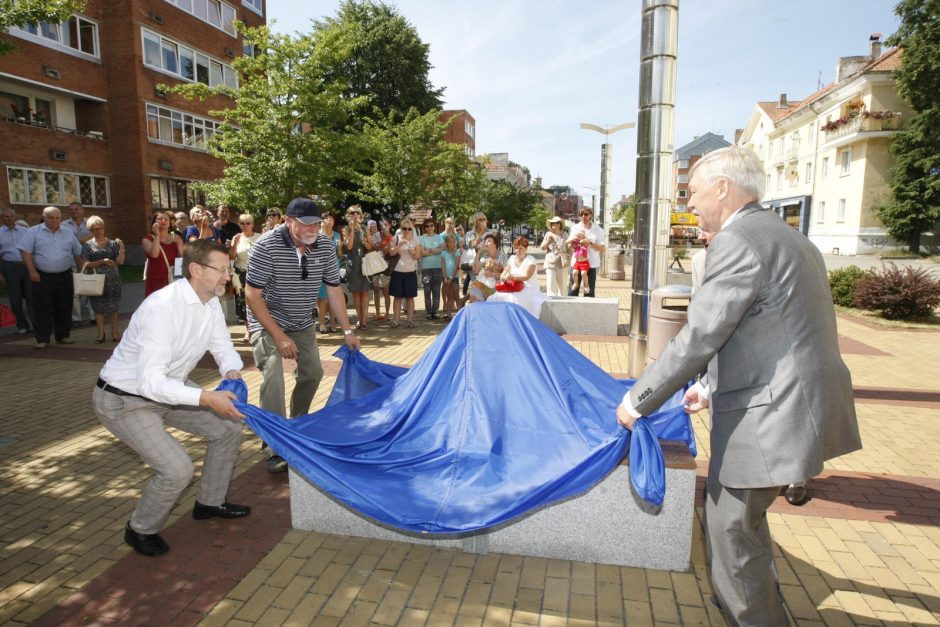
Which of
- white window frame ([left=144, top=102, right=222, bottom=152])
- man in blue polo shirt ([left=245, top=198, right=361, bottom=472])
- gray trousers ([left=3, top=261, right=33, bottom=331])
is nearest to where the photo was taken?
man in blue polo shirt ([left=245, top=198, right=361, bottom=472])

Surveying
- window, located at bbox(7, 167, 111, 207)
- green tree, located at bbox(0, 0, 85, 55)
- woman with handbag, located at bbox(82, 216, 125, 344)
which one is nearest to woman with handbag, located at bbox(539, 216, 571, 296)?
woman with handbag, located at bbox(82, 216, 125, 344)

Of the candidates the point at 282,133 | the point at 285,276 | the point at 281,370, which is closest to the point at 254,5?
the point at 282,133

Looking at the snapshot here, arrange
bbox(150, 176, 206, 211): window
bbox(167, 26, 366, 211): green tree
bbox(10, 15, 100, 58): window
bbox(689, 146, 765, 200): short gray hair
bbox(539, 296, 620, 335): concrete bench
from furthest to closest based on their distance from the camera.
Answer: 1. bbox(150, 176, 206, 211): window
2. bbox(10, 15, 100, 58): window
3. bbox(167, 26, 366, 211): green tree
4. bbox(539, 296, 620, 335): concrete bench
5. bbox(689, 146, 765, 200): short gray hair

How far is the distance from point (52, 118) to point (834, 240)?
149 feet

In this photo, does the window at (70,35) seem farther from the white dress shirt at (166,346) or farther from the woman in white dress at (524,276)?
the white dress shirt at (166,346)

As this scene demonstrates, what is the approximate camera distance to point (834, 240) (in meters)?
40.4

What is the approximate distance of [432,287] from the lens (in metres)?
12.6

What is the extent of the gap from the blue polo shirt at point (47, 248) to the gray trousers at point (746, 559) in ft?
33.3

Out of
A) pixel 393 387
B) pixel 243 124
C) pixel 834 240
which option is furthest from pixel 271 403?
pixel 834 240

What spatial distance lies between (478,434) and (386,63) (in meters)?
37.9

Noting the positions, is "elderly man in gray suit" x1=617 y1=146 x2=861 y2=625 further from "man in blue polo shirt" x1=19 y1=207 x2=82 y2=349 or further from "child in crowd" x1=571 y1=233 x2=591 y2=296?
"man in blue polo shirt" x1=19 y1=207 x2=82 y2=349

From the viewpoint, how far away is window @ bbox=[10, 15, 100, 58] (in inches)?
924

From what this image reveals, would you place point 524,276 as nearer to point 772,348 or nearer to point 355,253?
point 355,253

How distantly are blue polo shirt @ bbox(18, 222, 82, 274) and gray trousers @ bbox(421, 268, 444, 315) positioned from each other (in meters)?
6.23
